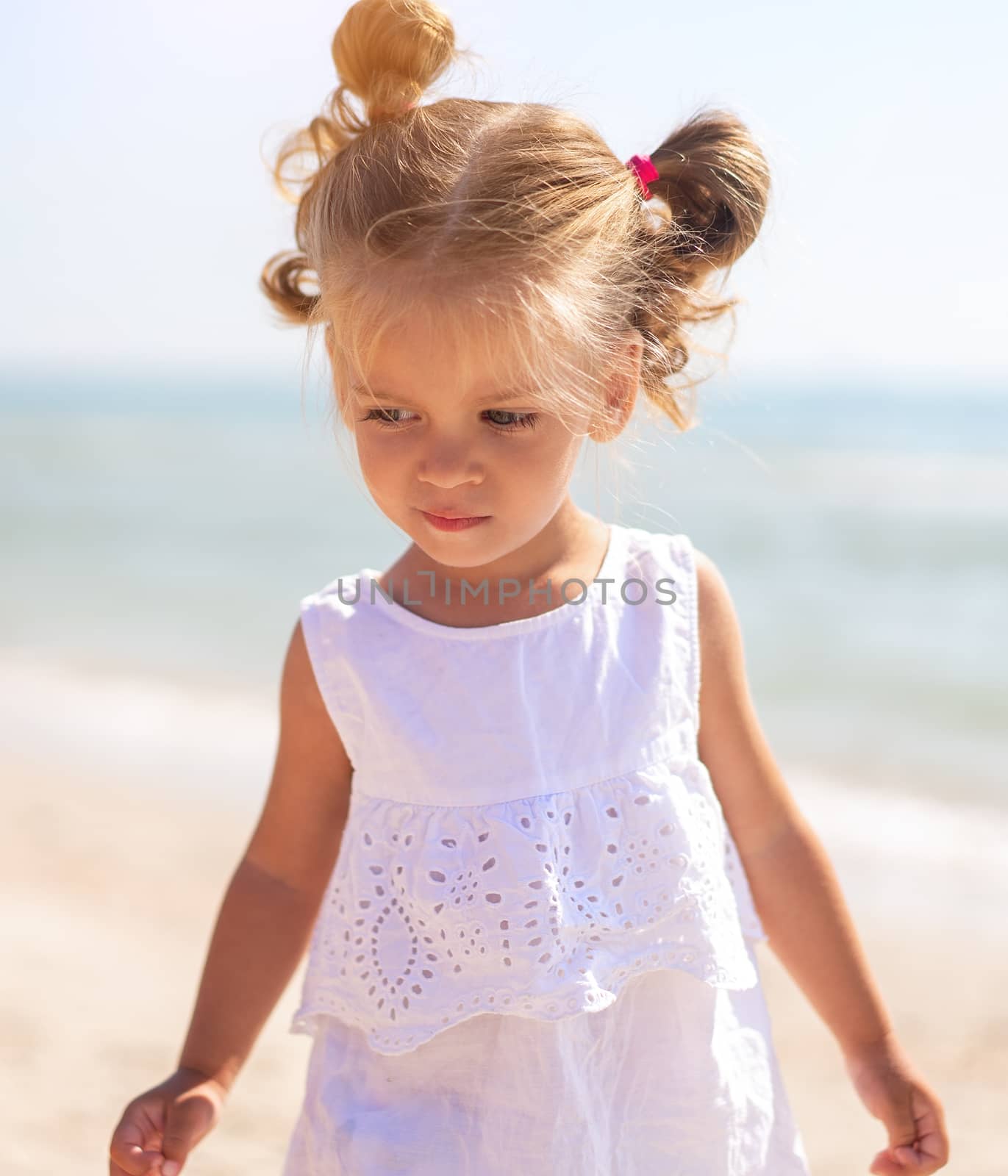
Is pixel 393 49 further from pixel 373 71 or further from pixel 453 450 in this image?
pixel 453 450

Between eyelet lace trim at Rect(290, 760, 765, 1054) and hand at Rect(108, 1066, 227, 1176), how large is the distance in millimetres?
136

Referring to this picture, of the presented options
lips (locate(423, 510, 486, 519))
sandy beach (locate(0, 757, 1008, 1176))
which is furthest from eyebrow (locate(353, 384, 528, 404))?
sandy beach (locate(0, 757, 1008, 1176))

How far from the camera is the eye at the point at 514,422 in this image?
52.9 inches

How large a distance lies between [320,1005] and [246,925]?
141mm

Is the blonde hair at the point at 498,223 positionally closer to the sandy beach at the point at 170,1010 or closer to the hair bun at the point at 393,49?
the hair bun at the point at 393,49

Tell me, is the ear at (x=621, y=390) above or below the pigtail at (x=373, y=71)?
below

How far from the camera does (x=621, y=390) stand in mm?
1497

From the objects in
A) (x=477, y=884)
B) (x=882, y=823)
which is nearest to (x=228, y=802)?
(x=882, y=823)

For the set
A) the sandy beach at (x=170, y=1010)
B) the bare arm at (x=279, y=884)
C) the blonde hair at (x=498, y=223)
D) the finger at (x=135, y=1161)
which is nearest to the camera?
the blonde hair at (x=498, y=223)

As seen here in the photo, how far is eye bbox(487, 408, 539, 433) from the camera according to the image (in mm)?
1345

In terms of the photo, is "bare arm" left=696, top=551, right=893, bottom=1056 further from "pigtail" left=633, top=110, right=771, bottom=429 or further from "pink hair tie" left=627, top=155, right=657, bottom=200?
"pink hair tie" left=627, top=155, right=657, bottom=200

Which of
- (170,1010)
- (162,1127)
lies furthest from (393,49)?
(170,1010)

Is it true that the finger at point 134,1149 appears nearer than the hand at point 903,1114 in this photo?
Yes

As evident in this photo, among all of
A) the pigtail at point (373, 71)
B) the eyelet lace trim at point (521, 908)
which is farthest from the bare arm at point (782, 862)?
the pigtail at point (373, 71)
